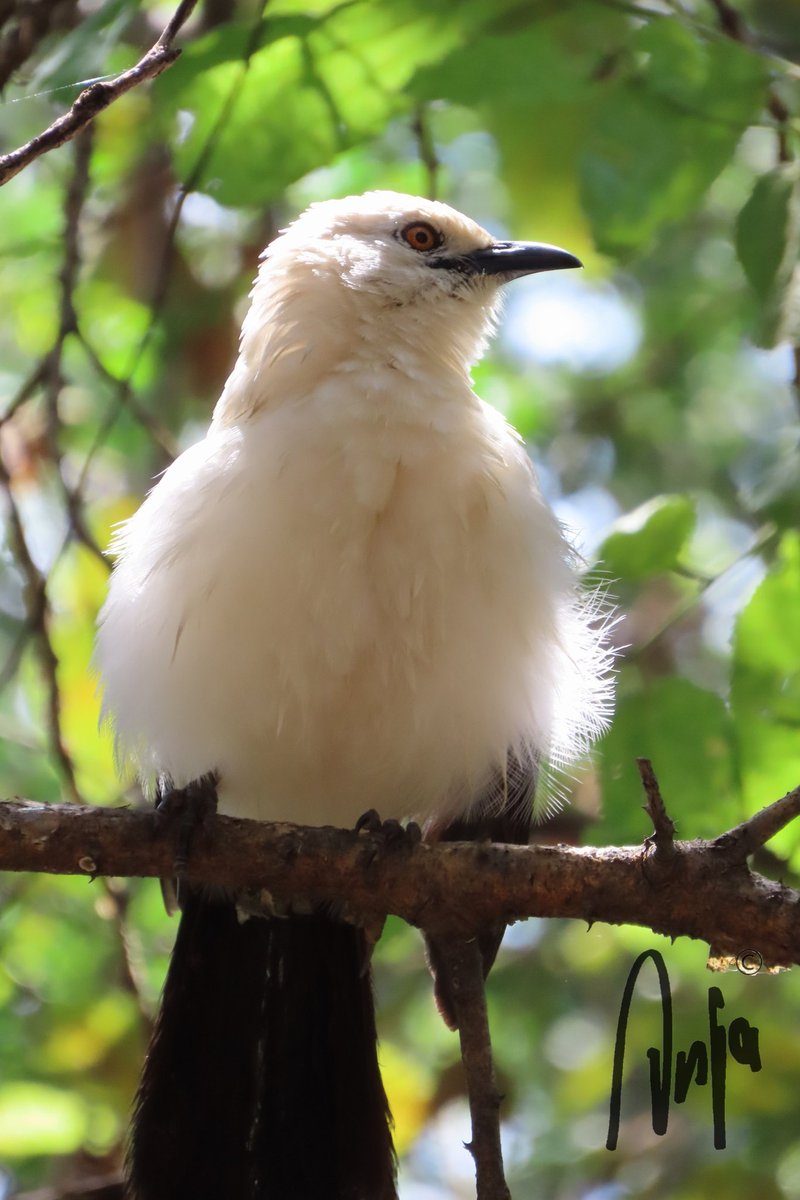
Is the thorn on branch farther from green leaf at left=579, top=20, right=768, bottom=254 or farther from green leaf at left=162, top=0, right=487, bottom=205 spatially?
green leaf at left=162, top=0, right=487, bottom=205

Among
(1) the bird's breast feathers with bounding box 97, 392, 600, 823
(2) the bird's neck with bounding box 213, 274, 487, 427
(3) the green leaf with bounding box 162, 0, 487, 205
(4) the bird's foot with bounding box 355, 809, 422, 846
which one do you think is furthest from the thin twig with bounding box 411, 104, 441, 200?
(4) the bird's foot with bounding box 355, 809, 422, 846

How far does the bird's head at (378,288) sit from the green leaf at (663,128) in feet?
2.05

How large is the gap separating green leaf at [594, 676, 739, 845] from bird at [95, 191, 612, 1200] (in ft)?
1.30

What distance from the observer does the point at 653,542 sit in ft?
12.1

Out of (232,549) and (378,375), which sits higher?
(378,375)

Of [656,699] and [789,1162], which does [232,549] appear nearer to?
[656,699]

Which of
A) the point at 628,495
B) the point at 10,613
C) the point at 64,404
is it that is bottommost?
the point at 628,495

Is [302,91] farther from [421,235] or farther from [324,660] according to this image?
[324,660]

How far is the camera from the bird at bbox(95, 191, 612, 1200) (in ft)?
11.8

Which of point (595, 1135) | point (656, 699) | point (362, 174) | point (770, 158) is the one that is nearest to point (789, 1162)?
point (595, 1135)

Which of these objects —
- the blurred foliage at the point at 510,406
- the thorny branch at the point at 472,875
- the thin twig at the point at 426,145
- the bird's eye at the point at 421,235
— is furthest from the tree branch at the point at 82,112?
the thin twig at the point at 426,145

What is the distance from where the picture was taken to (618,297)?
7.94 m

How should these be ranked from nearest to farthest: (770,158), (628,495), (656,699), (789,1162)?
(656,699)
(789,1162)
(770,158)
(628,495)

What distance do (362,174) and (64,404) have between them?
→ 1.87 metres
